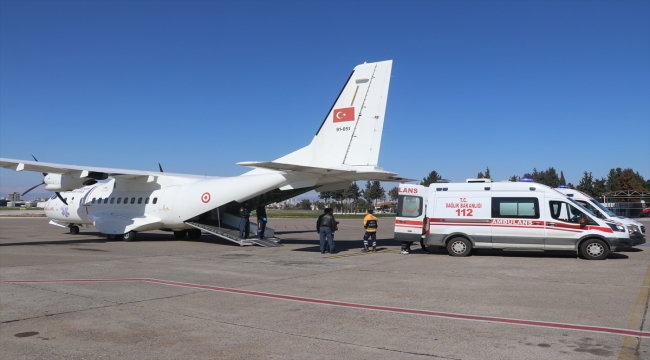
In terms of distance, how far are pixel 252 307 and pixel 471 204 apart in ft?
31.2

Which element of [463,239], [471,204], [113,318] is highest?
[471,204]

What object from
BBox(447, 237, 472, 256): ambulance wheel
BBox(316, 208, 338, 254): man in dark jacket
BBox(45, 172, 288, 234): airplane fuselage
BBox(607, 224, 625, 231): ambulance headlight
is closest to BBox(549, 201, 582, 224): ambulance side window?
BBox(607, 224, 625, 231): ambulance headlight

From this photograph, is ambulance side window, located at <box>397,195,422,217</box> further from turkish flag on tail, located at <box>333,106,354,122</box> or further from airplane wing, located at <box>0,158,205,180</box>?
airplane wing, located at <box>0,158,205,180</box>

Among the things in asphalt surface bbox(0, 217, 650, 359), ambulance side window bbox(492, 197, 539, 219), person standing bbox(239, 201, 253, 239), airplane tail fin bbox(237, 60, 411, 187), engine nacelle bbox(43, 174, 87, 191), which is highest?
airplane tail fin bbox(237, 60, 411, 187)

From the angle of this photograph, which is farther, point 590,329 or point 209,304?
point 209,304

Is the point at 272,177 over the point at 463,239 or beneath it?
over

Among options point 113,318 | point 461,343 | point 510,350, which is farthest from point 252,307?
point 510,350

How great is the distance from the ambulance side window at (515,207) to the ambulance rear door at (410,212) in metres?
2.33

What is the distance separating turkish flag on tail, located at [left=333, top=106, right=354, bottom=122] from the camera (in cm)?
1723

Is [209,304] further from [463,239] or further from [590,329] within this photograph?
[463,239]

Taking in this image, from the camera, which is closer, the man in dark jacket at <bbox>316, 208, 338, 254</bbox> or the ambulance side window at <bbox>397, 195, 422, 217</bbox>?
the ambulance side window at <bbox>397, 195, 422, 217</bbox>

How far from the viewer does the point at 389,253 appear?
671 inches

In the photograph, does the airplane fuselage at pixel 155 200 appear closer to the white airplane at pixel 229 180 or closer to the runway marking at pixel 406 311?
the white airplane at pixel 229 180

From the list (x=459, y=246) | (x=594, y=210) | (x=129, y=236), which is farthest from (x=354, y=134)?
(x=129, y=236)
